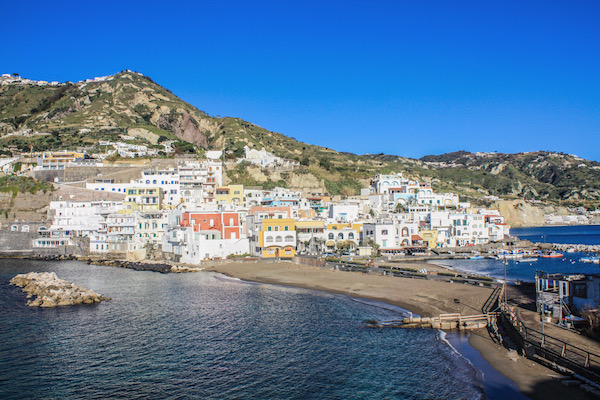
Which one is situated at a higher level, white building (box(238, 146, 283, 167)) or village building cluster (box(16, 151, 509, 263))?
white building (box(238, 146, 283, 167))

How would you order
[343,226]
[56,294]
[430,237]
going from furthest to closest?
[430,237] < [343,226] < [56,294]

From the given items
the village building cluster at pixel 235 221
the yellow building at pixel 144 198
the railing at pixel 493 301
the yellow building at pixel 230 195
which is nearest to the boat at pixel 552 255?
the village building cluster at pixel 235 221

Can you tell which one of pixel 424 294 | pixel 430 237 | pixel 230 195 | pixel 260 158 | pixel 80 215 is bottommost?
pixel 424 294

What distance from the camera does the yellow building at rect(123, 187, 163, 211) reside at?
2279 inches

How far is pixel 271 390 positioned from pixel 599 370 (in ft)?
33.3

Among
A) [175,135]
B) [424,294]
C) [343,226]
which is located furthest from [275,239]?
[175,135]

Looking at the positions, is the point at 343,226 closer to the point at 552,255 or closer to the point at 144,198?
the point at 552,255

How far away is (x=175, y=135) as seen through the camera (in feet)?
338

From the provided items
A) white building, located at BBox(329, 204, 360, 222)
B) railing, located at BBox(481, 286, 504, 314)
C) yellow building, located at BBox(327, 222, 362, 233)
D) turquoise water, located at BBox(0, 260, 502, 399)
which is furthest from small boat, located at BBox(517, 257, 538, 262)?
turquoise water, located at BBox(0, 260, 502, 399)

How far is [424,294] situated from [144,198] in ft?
138

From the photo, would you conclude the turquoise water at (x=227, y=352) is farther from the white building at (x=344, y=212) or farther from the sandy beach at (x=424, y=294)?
the white building at (x=344, y=212)

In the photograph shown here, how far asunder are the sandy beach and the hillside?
35750mm

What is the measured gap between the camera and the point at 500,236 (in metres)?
60.2

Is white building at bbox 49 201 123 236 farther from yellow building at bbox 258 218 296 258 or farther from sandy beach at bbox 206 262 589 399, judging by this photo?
yellow building at bbox 258 218 296 258
